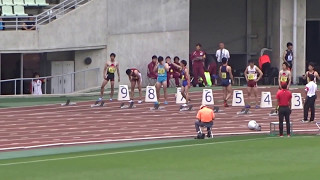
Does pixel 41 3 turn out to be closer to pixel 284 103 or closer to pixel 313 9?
pixel 313 9

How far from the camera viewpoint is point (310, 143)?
29594mm

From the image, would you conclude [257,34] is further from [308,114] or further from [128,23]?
[308,114]

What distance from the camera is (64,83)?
158 ft

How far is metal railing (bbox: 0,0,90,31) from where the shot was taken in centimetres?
4647

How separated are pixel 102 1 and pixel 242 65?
1013 centimetres

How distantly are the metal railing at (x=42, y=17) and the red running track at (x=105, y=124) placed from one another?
6.42m

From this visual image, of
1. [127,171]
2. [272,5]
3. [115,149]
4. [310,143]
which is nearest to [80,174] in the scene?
[127,171]

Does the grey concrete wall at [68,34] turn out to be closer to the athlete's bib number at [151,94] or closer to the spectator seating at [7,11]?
the spectator seating at [7,11]

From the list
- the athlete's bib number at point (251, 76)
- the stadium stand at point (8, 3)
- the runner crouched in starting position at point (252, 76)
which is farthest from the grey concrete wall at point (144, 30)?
the athlete's bib number at point (251, 76)

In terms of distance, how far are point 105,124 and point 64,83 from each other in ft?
40.0

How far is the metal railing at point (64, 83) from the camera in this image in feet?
155

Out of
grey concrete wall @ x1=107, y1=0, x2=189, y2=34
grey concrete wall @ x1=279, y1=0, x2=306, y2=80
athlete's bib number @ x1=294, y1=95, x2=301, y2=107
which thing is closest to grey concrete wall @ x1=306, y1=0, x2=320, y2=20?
grey concrete wall @ x1=279, y1=0, x2=306, y2=80

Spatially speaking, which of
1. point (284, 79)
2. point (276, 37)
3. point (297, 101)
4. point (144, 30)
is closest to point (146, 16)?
point (144, 30)

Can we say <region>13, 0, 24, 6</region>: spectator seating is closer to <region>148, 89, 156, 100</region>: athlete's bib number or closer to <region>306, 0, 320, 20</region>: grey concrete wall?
<region>148, 89, 156, 100</region>: athlete's bib number
